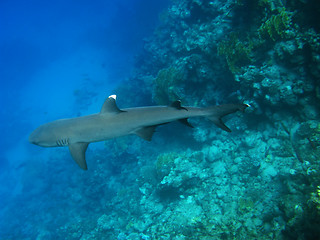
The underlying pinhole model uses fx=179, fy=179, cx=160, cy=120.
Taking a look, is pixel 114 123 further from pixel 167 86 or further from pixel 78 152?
pixel 167 86

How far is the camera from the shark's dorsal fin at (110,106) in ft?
12.2

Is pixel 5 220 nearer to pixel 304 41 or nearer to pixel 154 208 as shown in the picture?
pixel 154 208

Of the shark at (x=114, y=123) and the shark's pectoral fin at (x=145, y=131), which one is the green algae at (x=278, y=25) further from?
the shark's pectoral fin at (x=145, y=131)

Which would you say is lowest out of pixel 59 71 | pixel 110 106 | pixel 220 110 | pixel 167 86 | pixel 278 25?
pixel 220 110

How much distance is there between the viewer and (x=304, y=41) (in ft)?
21.0

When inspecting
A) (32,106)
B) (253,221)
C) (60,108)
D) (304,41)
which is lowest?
(253,221)

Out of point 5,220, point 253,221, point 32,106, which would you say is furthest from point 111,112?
point 32,106

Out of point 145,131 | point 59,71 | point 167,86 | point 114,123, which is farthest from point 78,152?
point 59,71

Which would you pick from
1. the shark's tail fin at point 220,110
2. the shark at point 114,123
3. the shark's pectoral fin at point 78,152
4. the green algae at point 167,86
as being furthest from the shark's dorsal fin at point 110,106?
the green algae at point 167,86

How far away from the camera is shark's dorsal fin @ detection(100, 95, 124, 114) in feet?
12.2

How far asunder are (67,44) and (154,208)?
80940 millimetres

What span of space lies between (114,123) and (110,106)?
37cm

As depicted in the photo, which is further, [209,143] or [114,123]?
[209,143]

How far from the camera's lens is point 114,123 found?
377 cm
